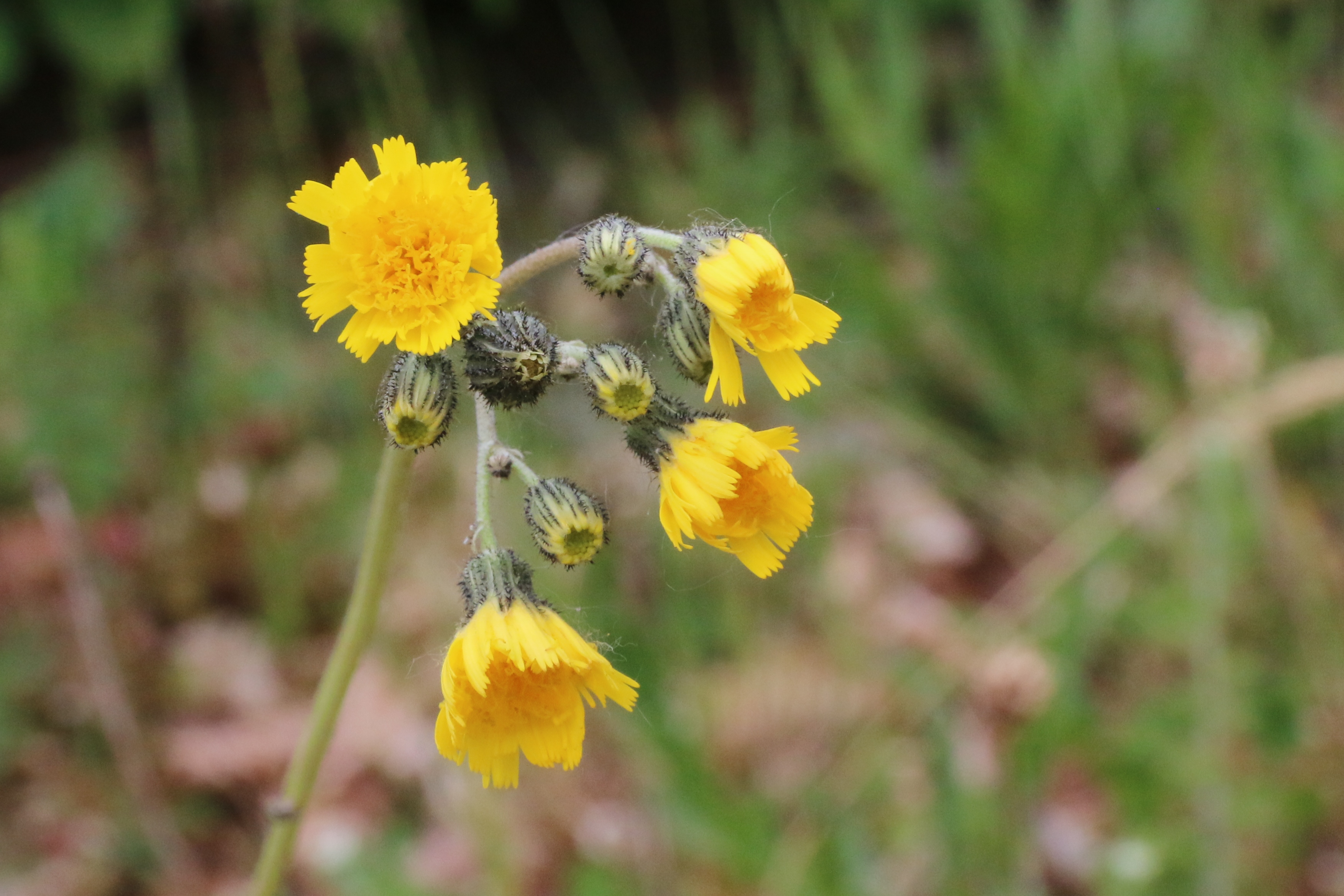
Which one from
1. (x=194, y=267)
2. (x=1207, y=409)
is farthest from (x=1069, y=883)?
(x=194, y=267)

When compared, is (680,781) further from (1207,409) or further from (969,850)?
(1207,409)

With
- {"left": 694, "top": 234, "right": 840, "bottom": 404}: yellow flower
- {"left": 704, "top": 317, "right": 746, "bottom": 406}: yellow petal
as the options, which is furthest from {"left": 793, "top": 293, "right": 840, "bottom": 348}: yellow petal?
{"left": 704, "top": 317, "right": 746, "bottom": 406}: yellow petal

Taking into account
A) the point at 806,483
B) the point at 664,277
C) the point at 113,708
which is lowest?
the point at 113,708

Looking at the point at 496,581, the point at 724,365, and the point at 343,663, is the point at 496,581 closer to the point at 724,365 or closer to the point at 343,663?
the point at 343,663

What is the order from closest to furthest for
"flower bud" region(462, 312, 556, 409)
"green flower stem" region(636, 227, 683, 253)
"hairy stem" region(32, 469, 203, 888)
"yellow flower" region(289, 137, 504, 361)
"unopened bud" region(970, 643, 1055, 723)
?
"yellow flower" region(289, 137, 504, 361) → "flower bud" region(462, 312, 556, 409) → "green flower stem" region(636, 227, 683, 253) → "unopened bud" region(970, 643, 1055, 723) → "hairy stem" region(32, 469, 203, 888)

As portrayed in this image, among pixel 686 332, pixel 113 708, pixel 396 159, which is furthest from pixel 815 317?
pixel 113 708

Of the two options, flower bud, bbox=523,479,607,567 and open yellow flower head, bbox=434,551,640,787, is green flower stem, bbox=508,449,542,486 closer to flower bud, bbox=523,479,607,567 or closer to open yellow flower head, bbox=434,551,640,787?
flower bud, bbox=523,479,607,567
